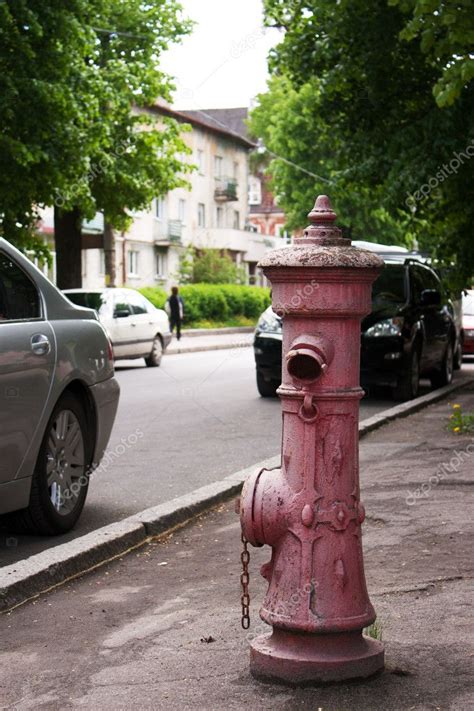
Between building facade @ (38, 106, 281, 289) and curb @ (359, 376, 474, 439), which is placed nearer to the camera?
curb @ (359, 376, 474, 439)

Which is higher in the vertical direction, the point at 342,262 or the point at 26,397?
the point at 342,262

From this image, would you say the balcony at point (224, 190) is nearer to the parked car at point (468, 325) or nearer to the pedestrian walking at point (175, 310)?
the pedestrian walking at point (175, 310)

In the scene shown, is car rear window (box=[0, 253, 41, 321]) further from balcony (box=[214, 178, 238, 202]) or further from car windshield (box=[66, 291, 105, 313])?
balcony (box=[214, 178, 238, 202])

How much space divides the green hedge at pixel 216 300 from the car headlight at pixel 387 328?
30847 millimetres

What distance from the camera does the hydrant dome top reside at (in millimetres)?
4105

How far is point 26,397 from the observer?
6457 millimetres

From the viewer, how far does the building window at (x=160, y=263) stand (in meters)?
64.1

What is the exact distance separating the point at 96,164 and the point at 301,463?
2541cm

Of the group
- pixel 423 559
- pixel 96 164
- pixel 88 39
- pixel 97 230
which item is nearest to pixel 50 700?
pixel 423 559

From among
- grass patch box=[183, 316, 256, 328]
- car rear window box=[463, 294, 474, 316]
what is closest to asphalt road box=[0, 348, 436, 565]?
car rear window box=[463, 294, 474, 316]

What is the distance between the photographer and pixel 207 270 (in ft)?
194

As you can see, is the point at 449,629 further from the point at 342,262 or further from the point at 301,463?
the point at 342,262

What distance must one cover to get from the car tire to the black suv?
8699 mm

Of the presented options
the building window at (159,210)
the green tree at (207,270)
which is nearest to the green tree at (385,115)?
the green tree at (207,270)
